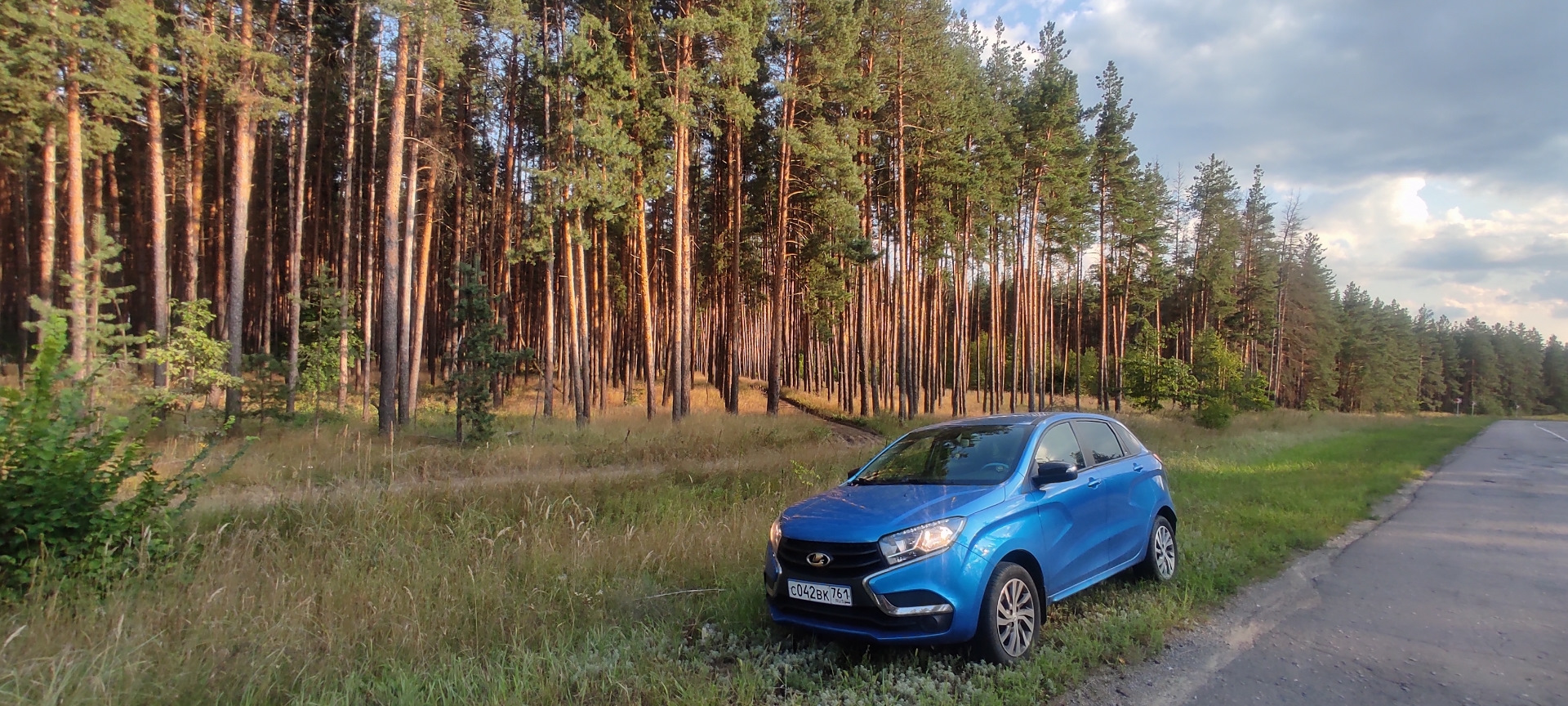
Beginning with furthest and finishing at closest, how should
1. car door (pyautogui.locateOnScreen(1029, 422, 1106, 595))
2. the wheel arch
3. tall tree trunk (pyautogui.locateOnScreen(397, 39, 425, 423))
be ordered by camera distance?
tall tree trunk (pyautogui.locateOnScreen(397, 39, 425, 423)), car door (pyautogui.locateOnScreen(1029, 422, 1106, 595)), the wheel arch

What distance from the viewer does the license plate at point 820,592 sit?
176 inches

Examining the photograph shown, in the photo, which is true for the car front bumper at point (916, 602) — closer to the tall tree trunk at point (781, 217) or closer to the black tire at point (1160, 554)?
the black tire at point (1160, 554)

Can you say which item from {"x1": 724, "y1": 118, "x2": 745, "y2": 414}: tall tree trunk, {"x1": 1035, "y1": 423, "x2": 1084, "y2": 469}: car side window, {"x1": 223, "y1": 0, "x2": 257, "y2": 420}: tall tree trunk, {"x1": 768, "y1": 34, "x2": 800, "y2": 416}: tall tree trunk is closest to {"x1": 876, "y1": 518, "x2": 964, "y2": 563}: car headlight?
{"x1": 1035, "y1": 423, "x2": 1084, "y2": 469}: car side window

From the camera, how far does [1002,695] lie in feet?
Result: 13.6

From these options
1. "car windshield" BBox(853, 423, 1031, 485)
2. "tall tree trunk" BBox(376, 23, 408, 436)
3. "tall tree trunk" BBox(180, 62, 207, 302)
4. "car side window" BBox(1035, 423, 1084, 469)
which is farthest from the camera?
"tall tree trunk" BBox(180, 62, 207, 302)

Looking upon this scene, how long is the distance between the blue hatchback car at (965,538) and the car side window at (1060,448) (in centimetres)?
1

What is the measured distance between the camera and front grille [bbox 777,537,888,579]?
445cm

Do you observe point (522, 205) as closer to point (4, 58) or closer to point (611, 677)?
point (4, 58)

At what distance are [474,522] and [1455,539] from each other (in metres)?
11.6

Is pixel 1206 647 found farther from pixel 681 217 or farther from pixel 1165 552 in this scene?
pixel 681 217

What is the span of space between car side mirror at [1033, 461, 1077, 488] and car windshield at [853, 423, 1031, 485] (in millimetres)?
198

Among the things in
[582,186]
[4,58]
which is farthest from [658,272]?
[4,58]

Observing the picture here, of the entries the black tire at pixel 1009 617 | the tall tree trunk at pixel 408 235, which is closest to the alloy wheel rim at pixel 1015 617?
the black tire at pixel 1009 617

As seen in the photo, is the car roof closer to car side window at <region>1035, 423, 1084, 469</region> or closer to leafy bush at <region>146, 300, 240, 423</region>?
car side window at <region>1035, 423, 1084, 469</region>
